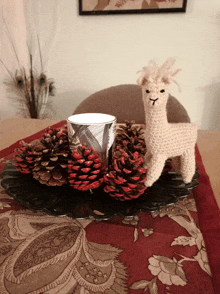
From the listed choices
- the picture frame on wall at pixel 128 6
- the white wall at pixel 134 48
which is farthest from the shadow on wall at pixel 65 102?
the picture frame on wall at pixel 128 6

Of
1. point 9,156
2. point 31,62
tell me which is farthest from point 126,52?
point 9,156

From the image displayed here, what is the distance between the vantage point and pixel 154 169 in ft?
1.16

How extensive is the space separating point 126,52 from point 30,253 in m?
1.34

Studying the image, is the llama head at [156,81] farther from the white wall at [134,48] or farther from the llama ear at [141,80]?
the white wall at [134,48]

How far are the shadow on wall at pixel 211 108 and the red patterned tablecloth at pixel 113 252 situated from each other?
1.19 meters

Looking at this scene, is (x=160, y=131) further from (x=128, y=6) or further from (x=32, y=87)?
(x=32, y=87)

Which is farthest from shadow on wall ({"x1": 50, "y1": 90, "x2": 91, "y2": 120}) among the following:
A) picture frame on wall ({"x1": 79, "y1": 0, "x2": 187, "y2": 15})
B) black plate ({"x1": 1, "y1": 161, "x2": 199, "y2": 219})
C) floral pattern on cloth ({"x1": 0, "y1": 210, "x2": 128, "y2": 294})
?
floral pattern on cloth ({"x1": 0, "y1": 210, "x2": 128, "y2": 294})

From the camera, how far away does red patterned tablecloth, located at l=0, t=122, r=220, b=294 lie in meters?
0.23

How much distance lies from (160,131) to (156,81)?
8 centimetres

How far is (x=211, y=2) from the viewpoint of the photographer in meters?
1.17

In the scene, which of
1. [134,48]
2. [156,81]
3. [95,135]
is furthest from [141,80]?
[134,48]

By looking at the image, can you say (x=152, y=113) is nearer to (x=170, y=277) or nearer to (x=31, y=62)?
(x=170, y=277)

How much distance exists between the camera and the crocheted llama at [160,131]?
32 centimetres

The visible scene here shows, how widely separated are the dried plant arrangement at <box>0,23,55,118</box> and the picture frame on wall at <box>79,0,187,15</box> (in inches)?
19.5
